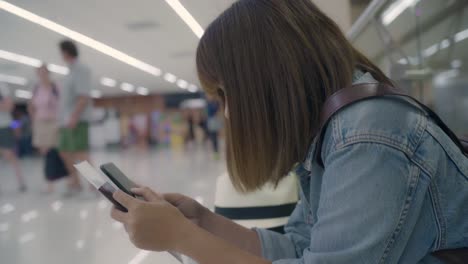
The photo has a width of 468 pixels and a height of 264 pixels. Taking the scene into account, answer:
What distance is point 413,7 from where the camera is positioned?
1.57m

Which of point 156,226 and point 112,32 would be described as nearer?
point 156,226

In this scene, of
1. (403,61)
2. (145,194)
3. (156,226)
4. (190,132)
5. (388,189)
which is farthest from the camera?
(190,132)

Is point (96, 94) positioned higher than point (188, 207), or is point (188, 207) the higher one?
point (96, 94)

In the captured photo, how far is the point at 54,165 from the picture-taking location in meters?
0.92

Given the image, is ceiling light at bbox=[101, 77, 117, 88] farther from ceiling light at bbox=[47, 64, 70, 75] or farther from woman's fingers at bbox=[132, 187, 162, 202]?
woman's fingers at bbox=[132, 187, 162, 202]

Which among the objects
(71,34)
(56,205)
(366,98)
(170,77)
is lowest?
(56,205)

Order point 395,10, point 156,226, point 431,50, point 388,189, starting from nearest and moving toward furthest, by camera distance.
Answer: point 388,189 → point 156,226 → point 395,10 → point 431,50

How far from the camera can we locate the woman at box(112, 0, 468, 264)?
46 cm

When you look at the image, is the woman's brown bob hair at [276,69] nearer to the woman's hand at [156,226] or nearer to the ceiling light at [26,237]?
the woman's hand at [156,226]

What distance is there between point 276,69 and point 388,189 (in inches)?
9.7

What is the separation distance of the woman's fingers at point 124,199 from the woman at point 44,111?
321 mm

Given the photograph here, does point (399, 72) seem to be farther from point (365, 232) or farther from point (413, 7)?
point (365, 232)

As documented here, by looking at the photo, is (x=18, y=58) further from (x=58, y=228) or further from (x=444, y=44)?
(x=444, y=44)

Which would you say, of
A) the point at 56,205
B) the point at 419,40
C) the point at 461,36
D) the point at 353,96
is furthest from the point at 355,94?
the point at 461,36
